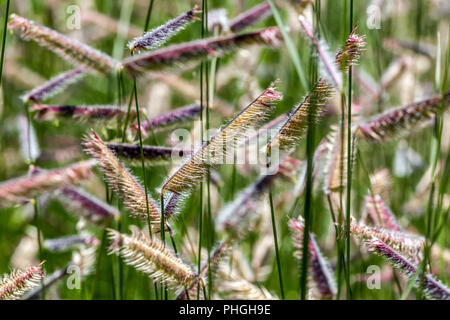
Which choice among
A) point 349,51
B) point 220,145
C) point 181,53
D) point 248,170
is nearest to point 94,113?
point 181,53

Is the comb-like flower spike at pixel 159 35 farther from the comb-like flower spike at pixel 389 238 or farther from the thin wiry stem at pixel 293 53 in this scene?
the comb-like flower spike at pixel 389 238

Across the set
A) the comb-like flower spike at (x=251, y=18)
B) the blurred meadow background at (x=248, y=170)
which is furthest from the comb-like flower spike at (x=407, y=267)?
the comb-like flower spike at (x=251, y=18)

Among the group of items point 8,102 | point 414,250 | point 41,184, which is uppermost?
point 8,102

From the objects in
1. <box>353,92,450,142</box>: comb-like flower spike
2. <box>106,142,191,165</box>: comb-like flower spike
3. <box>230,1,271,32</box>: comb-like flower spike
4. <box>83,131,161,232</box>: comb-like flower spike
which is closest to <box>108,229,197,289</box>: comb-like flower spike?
<box>83,131,161,232</box>: comb-like flower spike

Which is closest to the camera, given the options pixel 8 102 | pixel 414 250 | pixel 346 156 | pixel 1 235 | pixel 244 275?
pixel 414 250

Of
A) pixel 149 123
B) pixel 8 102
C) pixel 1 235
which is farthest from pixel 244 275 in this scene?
pixel 8 102
